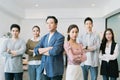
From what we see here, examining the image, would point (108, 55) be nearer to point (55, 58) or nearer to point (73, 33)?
point (73, 33)

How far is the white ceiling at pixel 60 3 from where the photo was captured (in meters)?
8.30

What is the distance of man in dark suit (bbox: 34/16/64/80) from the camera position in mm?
2502

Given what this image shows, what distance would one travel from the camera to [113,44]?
3529 millimetres

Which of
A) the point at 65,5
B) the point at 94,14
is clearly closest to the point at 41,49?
the point at 65,5

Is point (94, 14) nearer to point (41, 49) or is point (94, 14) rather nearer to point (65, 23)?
point (65, 23)

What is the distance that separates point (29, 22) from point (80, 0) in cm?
297

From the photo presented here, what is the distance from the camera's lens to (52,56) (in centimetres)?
253

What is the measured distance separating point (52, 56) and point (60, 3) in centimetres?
643

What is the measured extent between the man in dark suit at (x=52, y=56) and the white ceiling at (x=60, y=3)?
5868mm

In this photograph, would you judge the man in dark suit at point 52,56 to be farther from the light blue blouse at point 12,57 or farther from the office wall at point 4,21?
the office wall at point 4,21

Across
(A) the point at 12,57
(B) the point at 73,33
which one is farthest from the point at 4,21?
(B) the point at 73,33

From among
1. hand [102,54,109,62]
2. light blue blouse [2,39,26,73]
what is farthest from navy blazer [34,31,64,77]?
hand [102,54,109,62]

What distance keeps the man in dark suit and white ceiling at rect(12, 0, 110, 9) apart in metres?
5.87

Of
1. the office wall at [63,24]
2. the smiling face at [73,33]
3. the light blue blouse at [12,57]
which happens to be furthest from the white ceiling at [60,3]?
the smiling face at [73,33]
